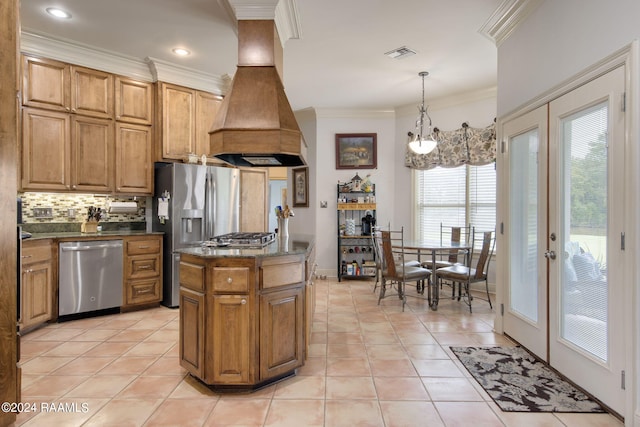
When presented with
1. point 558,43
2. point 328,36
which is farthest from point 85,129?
point 558,43

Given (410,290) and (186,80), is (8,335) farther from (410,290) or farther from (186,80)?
(410,290)

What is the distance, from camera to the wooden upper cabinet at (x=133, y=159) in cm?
405

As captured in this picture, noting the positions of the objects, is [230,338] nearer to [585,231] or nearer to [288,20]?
[585,231]

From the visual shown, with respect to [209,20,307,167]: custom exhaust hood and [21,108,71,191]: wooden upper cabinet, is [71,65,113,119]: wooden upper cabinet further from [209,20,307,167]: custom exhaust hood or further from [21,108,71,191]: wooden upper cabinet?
[209,20,307,167]: custom exhaust hood

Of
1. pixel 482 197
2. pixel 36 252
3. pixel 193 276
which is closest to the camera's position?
pixel 193 276

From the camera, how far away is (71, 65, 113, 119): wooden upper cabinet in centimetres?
379

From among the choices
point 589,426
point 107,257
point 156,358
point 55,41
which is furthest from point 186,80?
point 589,426

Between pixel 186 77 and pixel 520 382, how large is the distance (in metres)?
4.65

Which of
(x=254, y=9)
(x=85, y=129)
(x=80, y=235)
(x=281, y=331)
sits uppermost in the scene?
(x=254, y=9)

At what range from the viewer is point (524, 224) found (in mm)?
2938

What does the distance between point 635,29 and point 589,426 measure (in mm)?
2101

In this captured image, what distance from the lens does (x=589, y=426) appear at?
187 centimetres

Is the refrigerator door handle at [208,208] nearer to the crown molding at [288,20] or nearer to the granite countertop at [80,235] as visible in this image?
the granite countertop at [80,235]

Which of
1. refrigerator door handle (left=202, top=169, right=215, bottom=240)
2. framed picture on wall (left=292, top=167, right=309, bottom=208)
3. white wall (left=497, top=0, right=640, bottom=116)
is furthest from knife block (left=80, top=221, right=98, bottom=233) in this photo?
white wall (left=497, top=0, right=640, bottom=116)
